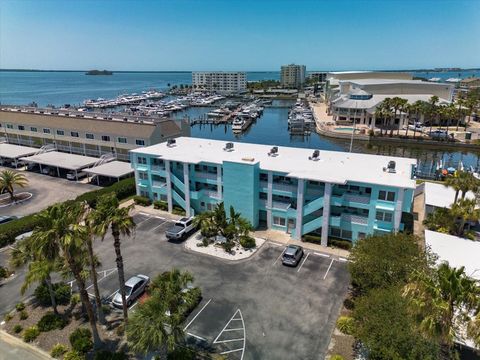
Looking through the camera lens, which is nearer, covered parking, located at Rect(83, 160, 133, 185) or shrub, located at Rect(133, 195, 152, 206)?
shrub, located at Rect(133, 195, 152, 206)

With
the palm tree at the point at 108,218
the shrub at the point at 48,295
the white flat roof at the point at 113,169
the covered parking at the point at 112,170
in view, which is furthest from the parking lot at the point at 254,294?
the white flat roof at the point at 113,169

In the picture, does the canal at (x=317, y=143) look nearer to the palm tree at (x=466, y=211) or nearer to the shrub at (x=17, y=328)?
the palm tree at (x=466, y=211)

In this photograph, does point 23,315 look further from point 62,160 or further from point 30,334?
point 62,160

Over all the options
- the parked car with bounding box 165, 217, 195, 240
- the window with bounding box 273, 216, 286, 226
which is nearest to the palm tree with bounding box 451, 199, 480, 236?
the window with bounding box 273, 216, 286, 226

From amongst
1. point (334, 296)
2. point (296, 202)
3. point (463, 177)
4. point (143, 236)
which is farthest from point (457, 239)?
point (143, 236)

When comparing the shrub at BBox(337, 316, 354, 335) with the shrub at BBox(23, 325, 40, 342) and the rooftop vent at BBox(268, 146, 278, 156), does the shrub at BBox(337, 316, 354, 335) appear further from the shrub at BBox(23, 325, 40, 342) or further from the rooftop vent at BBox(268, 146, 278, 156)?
the rooftop vent at BBox(268, 146, 278, 156)

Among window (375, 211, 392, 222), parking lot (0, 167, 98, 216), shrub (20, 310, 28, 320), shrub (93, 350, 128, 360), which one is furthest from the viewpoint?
parking lot (0, 167, 98, 216)

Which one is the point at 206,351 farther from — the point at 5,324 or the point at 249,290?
the point at 5,324
